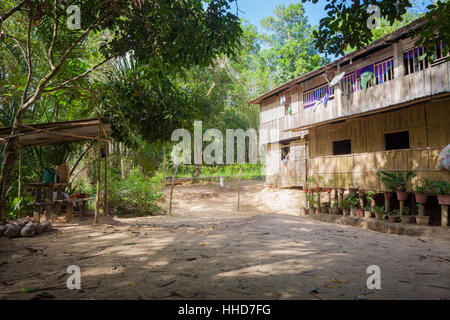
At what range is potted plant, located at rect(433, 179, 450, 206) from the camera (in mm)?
6977

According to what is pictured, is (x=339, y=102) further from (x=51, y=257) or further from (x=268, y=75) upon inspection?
(x=268, y=75)

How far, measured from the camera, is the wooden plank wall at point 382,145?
810cm

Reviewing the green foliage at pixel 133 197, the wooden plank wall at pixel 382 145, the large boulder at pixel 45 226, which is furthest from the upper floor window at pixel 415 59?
the large boulder at pixel 45 226

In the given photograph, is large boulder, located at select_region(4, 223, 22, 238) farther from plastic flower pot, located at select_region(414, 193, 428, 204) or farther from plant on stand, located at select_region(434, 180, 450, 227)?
plant on stand, located at select_region(434, 180, 450, 227)

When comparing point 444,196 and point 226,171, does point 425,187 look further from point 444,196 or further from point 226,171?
point 226,171

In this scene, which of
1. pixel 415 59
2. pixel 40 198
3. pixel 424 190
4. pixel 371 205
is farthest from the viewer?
pixel 415 59

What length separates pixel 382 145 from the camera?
411 inches

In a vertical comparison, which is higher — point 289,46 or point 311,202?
point 289,46

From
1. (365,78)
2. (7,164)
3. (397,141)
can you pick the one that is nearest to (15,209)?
(7,164)

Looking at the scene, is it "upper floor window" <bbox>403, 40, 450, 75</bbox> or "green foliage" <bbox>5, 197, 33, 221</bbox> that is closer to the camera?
"green foliage" <bbox>5, 197, 33, 221</bbox>

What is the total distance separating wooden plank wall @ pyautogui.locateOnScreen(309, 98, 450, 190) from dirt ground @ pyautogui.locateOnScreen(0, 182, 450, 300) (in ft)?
14.8

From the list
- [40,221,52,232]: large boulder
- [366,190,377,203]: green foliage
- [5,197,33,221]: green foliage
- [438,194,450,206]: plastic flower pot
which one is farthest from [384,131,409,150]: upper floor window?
[5,197,33,221]: green foliage

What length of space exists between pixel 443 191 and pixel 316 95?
332 inches
